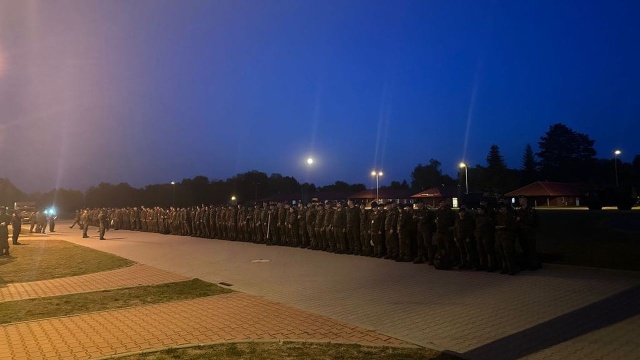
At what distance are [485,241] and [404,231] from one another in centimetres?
286

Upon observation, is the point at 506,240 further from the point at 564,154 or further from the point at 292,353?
the point at 564,154

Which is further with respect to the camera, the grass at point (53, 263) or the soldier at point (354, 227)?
the soldier at point (354, 227)

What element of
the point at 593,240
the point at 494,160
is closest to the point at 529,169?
the point at 494,160

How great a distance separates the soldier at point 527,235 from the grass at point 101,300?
7281mm

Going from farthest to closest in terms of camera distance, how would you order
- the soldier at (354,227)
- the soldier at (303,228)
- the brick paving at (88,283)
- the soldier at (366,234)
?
1. the soldier at (303,228)
2. the soldier at (354,227)
3. the soldier at (366,234)
4. the brick paving at (88,283)

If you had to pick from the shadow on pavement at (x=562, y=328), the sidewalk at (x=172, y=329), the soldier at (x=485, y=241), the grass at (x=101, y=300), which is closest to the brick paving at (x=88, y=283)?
the grass at (x=101, y=300)

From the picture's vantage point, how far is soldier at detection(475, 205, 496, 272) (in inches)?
487

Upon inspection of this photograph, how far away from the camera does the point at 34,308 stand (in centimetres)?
951

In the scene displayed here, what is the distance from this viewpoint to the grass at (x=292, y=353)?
19.9 ft

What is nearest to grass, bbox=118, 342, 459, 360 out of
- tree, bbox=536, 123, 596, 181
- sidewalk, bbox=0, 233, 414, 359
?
sidewalk, bbox=0, 233, 414, 359

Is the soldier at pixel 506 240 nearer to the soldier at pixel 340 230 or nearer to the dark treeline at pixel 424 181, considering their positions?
the soldier at pixel 340 230

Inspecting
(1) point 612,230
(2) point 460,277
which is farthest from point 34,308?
(1) point 612,230

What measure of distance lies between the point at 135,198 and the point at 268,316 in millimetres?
104788

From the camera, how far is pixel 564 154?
313 ft
